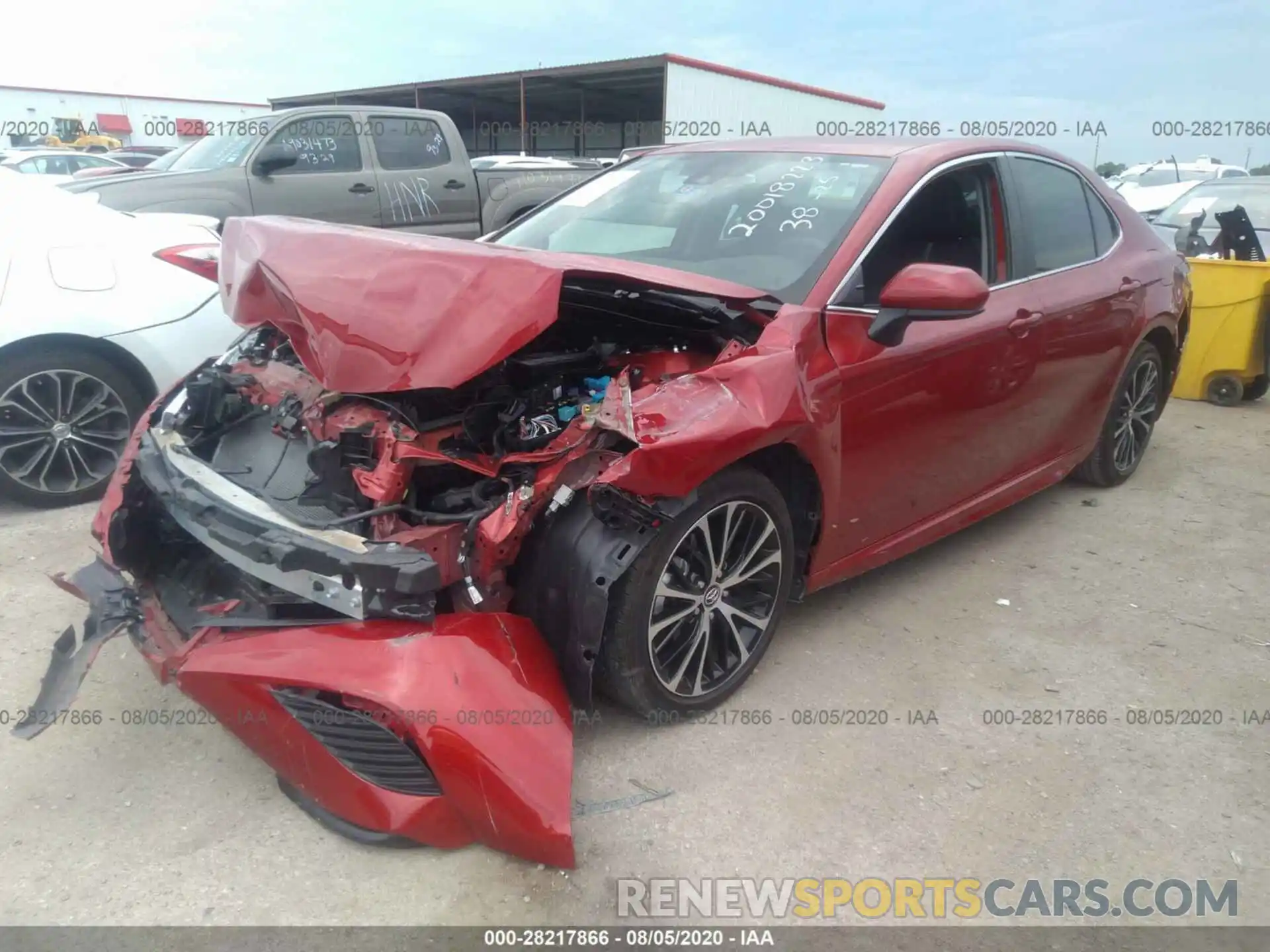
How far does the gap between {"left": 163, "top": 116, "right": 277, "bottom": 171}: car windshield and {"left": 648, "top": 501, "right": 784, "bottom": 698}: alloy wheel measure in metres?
6.32

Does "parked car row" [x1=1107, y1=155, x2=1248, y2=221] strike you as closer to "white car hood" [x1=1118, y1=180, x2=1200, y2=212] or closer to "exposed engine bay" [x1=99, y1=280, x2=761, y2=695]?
"white car hood" [x1=1118, y1=180, x2=1200, y2=212]

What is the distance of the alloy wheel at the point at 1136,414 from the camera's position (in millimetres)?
4699

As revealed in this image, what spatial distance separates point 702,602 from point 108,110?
158 feet

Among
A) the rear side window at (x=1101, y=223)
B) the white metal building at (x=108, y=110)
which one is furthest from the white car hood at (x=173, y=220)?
the white metal building at (x=108, y=110)

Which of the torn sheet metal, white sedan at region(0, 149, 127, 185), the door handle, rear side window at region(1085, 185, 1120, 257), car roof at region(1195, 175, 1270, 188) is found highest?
rear side window at region(1085, 185, 1120, 257)

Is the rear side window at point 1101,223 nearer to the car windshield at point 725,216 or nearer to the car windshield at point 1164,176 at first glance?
the car windshield at point 725,216

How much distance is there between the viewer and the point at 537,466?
2.36m

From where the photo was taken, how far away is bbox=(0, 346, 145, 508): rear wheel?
3.94 m

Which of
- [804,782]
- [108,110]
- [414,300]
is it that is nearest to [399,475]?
[414,300]

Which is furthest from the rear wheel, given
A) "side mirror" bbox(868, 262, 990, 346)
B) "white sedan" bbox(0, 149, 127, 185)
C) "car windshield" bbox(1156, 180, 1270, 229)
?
"white sedan" bbox(0, 149, 127, 185)

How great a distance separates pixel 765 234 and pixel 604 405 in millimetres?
1136

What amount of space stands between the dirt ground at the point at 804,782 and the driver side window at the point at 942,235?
4.32 ft

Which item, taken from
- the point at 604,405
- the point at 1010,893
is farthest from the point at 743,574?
the point at 1010,893

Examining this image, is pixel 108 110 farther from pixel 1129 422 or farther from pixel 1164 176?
pixel 1129 422
